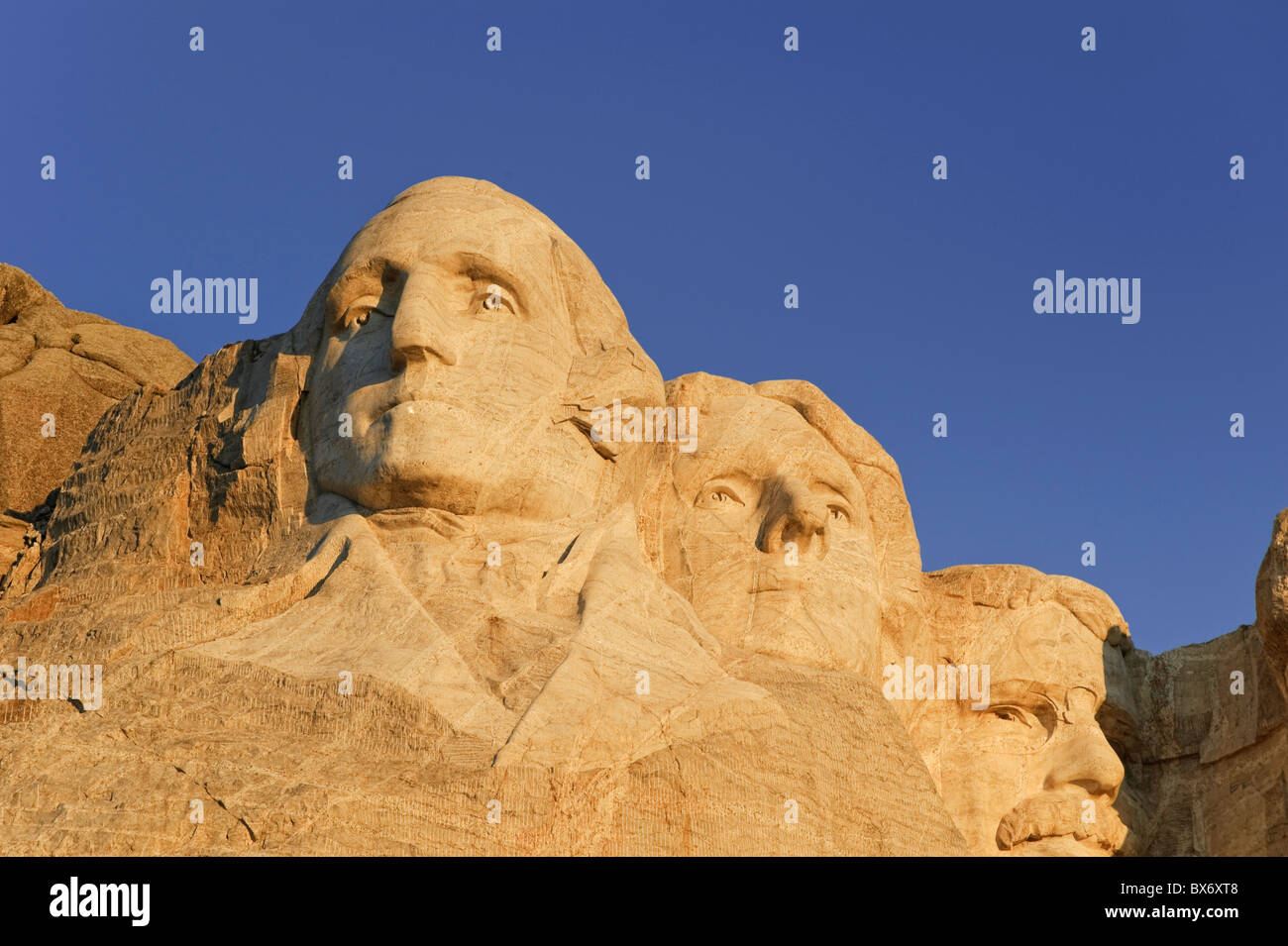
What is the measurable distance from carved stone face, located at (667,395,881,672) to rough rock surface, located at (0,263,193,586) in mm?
4153

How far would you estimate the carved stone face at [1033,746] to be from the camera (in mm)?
11578

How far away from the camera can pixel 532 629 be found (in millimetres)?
9836

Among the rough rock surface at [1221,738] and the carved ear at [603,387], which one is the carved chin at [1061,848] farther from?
the carved ear at [603,387]

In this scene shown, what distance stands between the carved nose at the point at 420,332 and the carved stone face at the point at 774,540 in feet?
6.21

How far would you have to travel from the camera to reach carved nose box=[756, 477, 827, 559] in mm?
11664

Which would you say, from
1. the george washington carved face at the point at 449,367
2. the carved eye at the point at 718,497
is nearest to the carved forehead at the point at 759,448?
the carved eye at the point at 718,497

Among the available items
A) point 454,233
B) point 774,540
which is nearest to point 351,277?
point 454,233

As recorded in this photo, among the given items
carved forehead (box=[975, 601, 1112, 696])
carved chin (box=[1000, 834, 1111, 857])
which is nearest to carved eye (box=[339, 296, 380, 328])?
carved forehead (box=[975, 601, 1112, 696])

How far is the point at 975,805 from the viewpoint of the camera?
11750 mm

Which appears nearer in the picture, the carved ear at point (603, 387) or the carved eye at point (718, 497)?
the carved ear at point (603, 387)

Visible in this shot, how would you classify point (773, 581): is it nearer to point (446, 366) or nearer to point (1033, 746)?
point (1033, 746)

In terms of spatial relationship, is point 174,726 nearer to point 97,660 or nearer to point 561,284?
point 97,660

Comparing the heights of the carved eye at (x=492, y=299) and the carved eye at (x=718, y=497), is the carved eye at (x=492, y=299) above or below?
above

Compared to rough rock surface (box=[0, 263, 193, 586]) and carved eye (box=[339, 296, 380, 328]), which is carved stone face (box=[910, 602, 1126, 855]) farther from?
rough rock surface (box=[0, 263, 193, 586])
